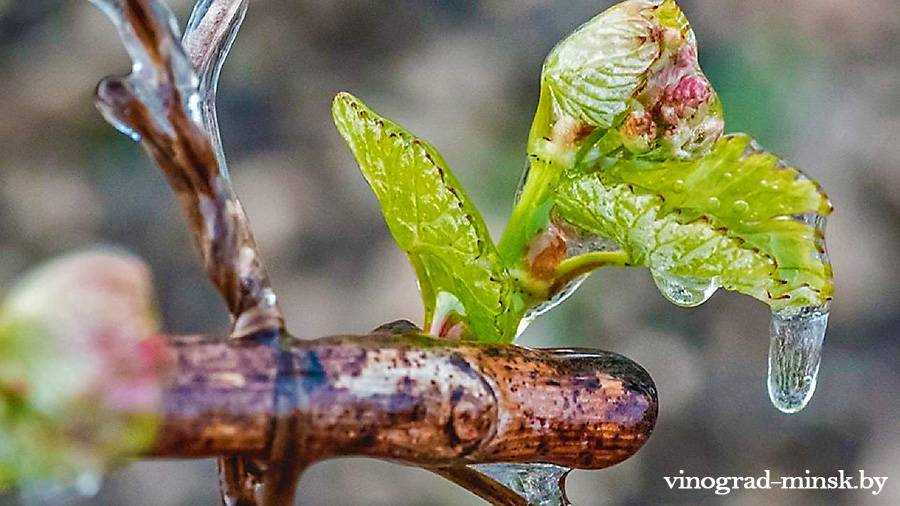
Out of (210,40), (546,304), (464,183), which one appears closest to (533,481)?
(546,304)

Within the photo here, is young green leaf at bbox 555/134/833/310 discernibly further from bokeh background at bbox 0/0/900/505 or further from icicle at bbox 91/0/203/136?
bokeh background at bbox 0/0/900/505

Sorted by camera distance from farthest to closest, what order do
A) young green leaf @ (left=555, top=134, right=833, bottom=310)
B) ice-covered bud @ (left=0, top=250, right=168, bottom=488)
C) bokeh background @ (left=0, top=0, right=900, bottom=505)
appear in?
bokeh background @ (left=0, top=0, right=900, bottom=505) < young green leaf @ (left=555, top=134, right=833, bottom=310) < ice-covered bud @ (left=0, top=250, right=168, bottom=488)

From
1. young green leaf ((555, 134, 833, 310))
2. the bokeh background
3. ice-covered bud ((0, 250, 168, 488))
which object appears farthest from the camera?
the bokeh background

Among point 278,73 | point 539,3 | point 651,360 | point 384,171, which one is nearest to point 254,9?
point 278,73

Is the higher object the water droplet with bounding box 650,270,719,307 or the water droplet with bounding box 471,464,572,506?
the water droplet with bounding box 650,270,719,307

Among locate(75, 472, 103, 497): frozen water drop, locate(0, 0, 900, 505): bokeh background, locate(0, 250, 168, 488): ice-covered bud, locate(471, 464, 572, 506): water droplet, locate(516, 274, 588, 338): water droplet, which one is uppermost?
locate(0, 0, 900, 505): bokeh background

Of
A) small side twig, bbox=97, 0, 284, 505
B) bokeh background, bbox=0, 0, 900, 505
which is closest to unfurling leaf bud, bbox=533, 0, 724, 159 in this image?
small side twig, bbox=97, 0, 284, 505

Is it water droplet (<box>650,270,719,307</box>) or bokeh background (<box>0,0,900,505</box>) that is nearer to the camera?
water droplet (<box>650,270,719,307</box>)
